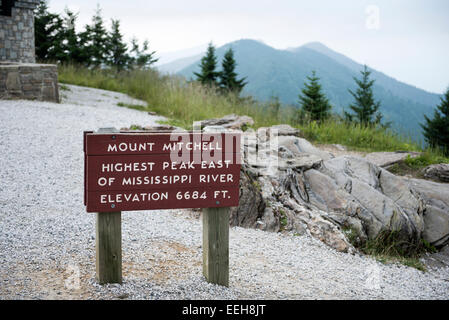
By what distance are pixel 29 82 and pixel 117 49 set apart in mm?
14568

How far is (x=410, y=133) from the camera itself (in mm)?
11609

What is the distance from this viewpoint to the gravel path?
3484 millimetres

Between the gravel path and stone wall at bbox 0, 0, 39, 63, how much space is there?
30.4ft

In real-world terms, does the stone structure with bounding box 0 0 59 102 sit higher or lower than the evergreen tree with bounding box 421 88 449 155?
higher

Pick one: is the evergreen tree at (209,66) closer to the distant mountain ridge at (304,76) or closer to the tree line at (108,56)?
the tree line at (108,56)

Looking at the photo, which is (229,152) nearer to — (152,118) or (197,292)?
(197,292)

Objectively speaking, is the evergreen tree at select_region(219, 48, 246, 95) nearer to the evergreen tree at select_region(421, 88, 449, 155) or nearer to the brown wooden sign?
the evergreen tree at select_region(421, 88, 449, 155)

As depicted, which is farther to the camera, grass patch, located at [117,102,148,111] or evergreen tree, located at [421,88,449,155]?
evergreen tree, located at [421,88,449,155]

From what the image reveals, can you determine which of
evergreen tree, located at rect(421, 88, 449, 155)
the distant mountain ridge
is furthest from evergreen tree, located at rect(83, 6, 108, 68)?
the distant mountain ridge

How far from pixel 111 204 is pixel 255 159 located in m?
3.42

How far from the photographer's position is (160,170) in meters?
3.36
